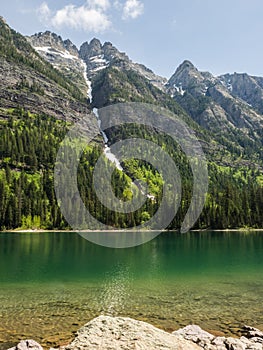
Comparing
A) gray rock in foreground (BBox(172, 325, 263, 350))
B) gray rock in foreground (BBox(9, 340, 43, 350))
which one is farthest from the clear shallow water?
gray rock in foreground (BBox(172, 325, 263, 350))

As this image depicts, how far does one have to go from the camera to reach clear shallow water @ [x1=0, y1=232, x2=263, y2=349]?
2484 centimetres

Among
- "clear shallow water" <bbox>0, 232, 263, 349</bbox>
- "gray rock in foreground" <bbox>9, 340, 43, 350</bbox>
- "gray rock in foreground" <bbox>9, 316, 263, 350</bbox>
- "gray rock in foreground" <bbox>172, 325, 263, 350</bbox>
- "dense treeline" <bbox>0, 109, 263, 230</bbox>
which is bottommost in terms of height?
"clear shallow water" <bbox>0, 232, 263, 349</bbox>

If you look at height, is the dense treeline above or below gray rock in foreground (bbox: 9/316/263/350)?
above

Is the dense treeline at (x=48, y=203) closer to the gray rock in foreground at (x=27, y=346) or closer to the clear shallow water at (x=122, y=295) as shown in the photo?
the clear shallow water at (x=122, y=295)

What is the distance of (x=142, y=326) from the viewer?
15.5 meters

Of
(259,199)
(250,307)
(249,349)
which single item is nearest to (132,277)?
(250,307)

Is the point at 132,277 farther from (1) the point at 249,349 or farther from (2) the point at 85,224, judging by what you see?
(2) the point at 85,224

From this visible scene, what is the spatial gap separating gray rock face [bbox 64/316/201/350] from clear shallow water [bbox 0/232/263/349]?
7120 mm

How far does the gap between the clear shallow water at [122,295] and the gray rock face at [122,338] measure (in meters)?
7.12

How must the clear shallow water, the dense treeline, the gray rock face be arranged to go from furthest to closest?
1. the dense treeline
2. the clear shallow water
3. the gray rock face

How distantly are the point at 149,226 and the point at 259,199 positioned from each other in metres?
61.9

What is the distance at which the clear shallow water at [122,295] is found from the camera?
24844mm

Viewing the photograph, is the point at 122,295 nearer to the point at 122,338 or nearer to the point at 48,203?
the point at 122,338

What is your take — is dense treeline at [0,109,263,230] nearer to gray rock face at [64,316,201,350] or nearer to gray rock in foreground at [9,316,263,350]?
gray rock in foreground at [9,316,263,350]
